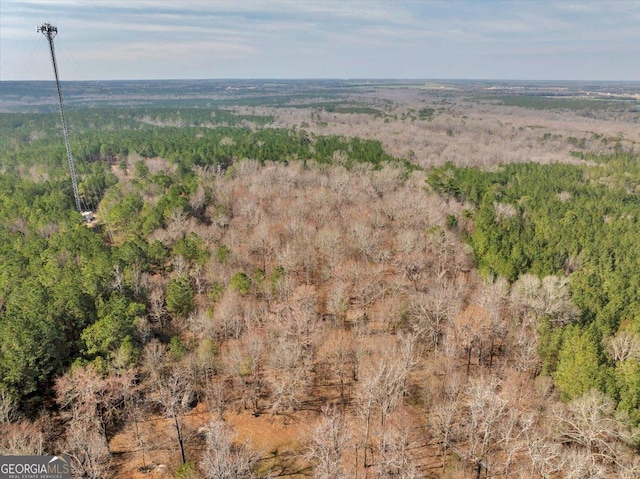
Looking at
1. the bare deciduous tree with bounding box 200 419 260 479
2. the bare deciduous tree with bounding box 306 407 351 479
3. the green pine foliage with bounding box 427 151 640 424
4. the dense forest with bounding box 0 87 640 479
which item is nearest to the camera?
the bare deciduous tree with bounding box 200 419 260 479

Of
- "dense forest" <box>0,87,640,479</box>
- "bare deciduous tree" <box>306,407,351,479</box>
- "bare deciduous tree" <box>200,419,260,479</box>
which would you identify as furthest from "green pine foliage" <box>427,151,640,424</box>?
"bare deciduous tree" <box>200,419,260,479</box>

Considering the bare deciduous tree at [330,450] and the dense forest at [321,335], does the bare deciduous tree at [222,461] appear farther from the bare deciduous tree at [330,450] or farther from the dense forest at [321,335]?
the bare deciduous tree at [330,450]

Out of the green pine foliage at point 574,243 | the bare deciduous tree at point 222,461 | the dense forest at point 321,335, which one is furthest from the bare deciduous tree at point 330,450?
the green pine foliage at point 574,243

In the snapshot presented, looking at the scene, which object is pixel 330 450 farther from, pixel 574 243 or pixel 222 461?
pixel 574 243

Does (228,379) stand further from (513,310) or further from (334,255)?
(513,310)

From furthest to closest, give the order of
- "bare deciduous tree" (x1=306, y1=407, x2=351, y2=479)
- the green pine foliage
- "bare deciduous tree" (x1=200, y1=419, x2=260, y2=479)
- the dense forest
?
the green pine foliage, the dense forest, "bare deciduous tree" (x1=306, y1=407, x2=351, y2=479), "bare deciduous tree" (x1=200, y1=419, x2=260, y2=479)

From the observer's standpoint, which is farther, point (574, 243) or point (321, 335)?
point (574, 243)

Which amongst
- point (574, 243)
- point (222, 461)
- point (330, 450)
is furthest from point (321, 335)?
point (574, 243)

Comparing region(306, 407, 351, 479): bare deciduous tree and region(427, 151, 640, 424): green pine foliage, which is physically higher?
region(427, 151, 640, 424): green pine foliage

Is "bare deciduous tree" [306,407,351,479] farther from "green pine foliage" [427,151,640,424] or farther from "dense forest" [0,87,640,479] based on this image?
"green pine foliage" [427,151,640,424]

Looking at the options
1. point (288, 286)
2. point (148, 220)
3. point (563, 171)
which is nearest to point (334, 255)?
point (288, 286)
